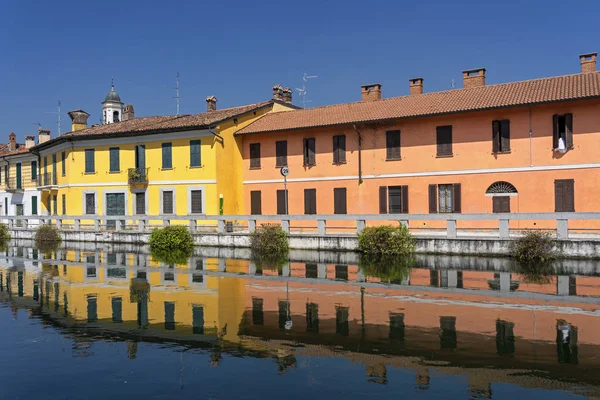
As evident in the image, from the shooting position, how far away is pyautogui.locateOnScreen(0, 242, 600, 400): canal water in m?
7.14

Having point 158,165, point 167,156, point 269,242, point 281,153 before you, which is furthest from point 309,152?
point 158,165

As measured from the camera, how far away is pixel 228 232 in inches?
1047

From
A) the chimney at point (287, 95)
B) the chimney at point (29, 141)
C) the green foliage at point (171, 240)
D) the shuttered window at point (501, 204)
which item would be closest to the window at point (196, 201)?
A: the green foliage at point (171, 240)

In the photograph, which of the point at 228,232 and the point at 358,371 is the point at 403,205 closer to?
the point at 228,232

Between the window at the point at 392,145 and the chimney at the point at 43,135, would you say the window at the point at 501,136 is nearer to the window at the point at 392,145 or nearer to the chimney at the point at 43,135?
the window at the point at 392,145

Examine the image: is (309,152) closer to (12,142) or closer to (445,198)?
(445,198)

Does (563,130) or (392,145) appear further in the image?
(392,145)

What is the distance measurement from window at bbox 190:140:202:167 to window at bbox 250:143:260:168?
9.33 ft

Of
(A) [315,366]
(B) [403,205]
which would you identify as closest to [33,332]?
(A) [315,366]

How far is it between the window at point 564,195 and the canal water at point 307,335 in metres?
7.35

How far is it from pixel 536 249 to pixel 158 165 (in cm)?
2168

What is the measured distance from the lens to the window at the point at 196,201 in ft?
105

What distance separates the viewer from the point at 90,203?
3588cm

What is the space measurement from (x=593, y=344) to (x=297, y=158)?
2316 cm
